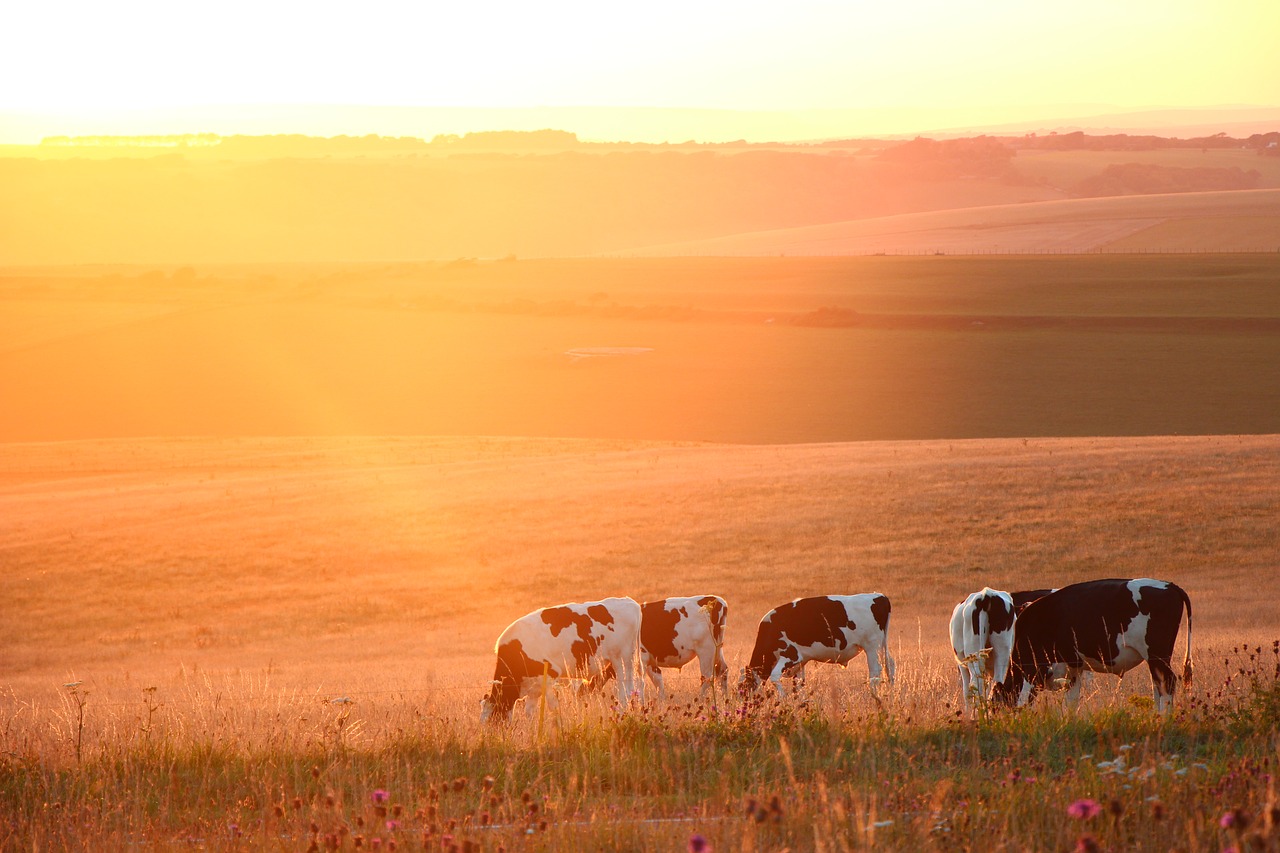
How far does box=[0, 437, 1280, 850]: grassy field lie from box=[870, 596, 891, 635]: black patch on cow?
101 centimetres

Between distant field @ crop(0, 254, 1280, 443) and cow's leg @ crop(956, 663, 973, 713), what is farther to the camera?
distant field @ crop(0, 254, 1280, 443)

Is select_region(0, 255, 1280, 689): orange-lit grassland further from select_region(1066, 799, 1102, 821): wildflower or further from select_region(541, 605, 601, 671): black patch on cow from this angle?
select_region(1066, 799, 1102, 821): wildflower

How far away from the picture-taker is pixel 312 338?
108562mm

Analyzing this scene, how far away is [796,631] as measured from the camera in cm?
1570

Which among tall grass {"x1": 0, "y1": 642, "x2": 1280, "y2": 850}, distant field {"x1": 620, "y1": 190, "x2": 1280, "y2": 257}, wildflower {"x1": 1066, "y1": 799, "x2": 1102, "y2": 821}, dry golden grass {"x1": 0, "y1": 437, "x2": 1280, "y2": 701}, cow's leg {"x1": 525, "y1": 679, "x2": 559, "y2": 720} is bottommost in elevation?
dry golden grass {"x1": 0, "y1": 437, "x2": 1280, "y2": 701}

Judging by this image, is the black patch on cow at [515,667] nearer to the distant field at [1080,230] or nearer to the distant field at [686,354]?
the distant field at [686,354]

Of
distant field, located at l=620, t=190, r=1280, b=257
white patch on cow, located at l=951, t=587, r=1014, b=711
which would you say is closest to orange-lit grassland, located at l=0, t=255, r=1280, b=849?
white patch on cow, located at l=951, t=587, r=1014, b=711

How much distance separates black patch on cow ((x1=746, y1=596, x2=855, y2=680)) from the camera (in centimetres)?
1566

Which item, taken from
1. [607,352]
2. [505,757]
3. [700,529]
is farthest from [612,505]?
[607,352]

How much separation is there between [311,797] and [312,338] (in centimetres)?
10529

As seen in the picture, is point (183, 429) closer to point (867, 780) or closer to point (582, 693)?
point (582, 693)

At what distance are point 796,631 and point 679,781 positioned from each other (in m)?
8.27

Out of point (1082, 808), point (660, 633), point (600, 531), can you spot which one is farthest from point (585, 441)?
point (1082, 808)

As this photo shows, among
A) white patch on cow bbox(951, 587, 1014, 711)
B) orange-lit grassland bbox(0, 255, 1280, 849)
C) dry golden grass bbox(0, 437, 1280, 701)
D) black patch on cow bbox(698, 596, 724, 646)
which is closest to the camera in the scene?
orange-lit grassland bbox(0, 255, 1280, 849)
